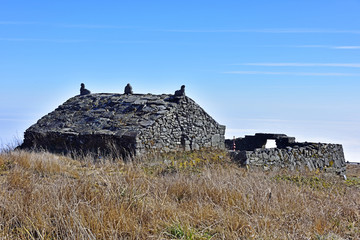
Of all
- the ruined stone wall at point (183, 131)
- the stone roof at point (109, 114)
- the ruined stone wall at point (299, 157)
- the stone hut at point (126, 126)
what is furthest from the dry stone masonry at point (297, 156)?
the stone roof at point (109, 114)

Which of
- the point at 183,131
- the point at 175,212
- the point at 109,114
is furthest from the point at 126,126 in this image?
the point at 175,212

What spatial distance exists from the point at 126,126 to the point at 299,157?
7681mm

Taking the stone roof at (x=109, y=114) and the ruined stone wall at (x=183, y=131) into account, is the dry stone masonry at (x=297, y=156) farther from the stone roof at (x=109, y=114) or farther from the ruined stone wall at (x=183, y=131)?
the stone roof at (x=109, y=114)

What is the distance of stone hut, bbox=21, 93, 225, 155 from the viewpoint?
16719 mm

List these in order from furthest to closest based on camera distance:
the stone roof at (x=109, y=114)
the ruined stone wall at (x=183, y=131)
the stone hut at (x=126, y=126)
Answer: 1. the stone roof at (x=109, y=114)
2. the ruined stone wall at (x=183, y=131)
3. the stone hut at (x=126, y=126)

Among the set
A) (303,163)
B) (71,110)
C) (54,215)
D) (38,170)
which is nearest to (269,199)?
(54,215)

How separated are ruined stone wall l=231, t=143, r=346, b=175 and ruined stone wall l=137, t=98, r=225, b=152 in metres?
4.56

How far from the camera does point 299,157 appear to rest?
607 inches

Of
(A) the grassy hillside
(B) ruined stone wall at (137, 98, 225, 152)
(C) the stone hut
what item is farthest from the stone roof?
(A) the grassy hillside

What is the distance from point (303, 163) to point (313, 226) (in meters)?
9.89

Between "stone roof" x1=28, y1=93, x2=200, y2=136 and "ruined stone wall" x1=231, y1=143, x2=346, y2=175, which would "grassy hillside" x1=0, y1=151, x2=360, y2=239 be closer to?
"ruined stone wall" x1=231, y1=143, x2=346, y2=175

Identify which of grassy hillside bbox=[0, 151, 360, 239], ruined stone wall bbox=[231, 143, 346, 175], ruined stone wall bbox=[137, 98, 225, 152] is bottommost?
grassy hillside bbox=[0, 151, 360, 239]

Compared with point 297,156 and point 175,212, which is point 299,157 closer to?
point 297,156

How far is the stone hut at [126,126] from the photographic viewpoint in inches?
658
